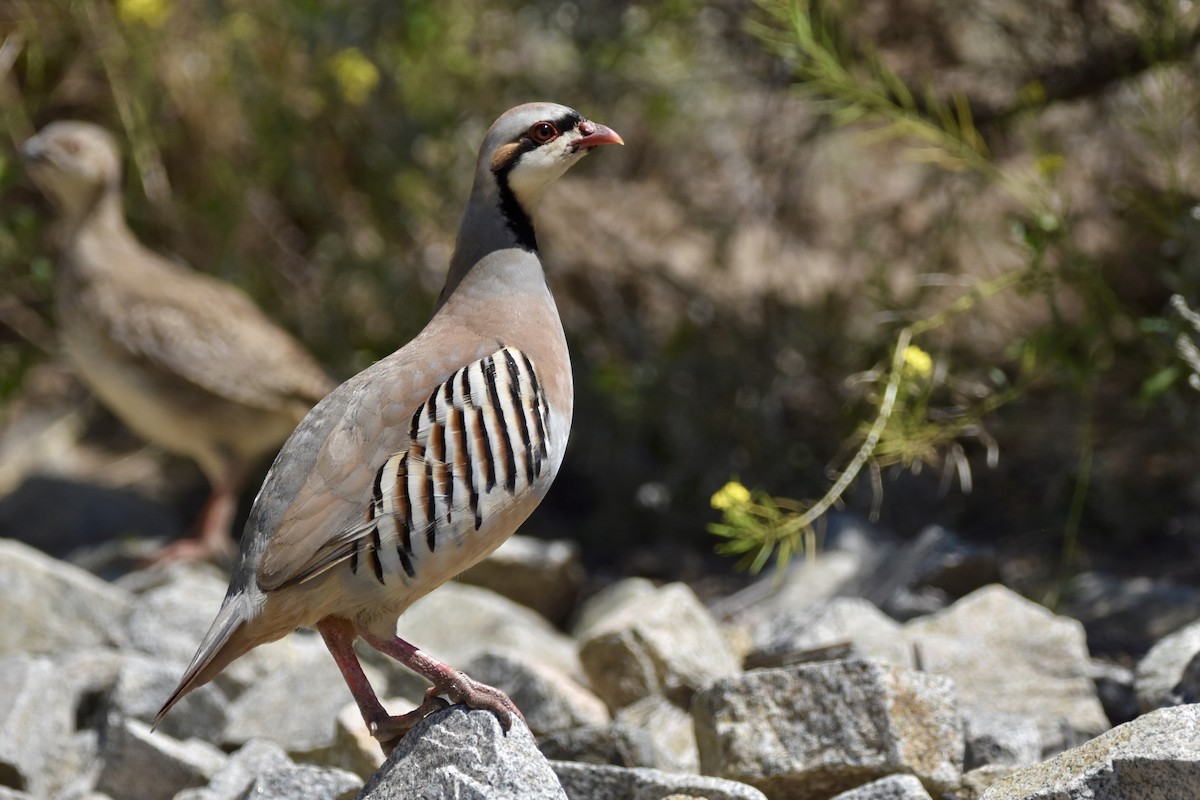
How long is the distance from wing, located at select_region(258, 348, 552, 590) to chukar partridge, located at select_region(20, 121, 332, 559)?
3556mm

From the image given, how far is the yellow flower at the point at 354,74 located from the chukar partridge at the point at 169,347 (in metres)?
1.26

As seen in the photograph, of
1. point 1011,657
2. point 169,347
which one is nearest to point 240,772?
point 1011,657

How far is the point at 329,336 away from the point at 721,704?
4.68 meters

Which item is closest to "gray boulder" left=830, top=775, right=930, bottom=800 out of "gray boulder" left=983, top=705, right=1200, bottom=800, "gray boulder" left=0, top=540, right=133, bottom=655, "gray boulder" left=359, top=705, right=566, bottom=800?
"gray boulder" left=983, top=705, right=1200, bottom=800

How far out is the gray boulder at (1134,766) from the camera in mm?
3051

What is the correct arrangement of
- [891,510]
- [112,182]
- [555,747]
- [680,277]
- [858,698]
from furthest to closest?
[680,277]
[112,182]
[891,510]
[555,747]
[858,698]

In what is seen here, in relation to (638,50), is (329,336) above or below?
below

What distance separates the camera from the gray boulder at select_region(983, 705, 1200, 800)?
3051mm

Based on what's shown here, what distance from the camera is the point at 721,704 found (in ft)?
13.2

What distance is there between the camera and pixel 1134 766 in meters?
3.10

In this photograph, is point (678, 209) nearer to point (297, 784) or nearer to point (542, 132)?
point (542, 132)

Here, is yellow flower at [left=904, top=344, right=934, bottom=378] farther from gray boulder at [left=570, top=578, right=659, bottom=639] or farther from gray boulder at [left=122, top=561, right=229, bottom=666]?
gray boulder at [left=122, top=561, right=229, bottom=666]

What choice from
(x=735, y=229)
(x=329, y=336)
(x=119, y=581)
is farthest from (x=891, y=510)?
(x=119, y=581)

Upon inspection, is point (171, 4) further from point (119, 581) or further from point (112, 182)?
point (119, 581)
